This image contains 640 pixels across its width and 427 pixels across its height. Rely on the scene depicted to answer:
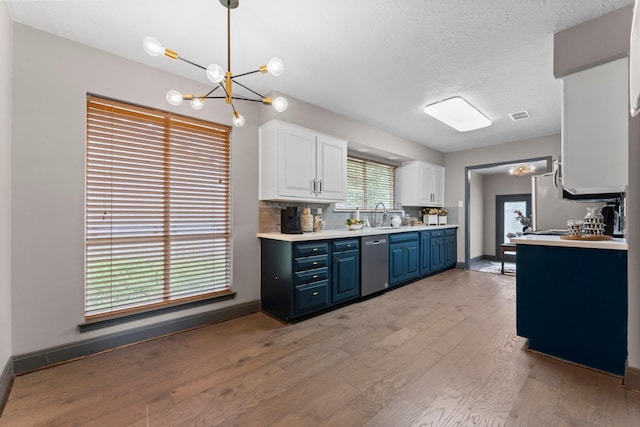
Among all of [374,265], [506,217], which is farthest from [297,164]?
[506,217]

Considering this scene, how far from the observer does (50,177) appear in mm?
2148

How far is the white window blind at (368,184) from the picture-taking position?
475cm

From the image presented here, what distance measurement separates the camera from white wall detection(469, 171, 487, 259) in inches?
276

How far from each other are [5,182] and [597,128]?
4.26 meters

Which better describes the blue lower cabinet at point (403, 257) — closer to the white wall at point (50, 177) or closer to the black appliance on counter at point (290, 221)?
the black appliance on counter at point (290, 221)

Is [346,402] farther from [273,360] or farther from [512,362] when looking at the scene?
[512,362]

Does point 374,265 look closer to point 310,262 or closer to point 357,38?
point 310,262

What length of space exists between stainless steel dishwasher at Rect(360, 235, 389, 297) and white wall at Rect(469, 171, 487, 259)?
405cm

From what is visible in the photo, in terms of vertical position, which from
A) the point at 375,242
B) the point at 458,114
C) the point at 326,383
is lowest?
the point at 326,383

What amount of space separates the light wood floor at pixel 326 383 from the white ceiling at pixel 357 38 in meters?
2.58

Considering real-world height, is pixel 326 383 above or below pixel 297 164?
below

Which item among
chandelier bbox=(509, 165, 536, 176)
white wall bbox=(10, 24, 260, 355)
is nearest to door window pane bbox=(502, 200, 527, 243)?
chandelier bbox=(509, 165, 536, 176)

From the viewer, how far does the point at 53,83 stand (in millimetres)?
2168

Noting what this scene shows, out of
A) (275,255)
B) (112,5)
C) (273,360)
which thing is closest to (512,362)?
(273,360)
